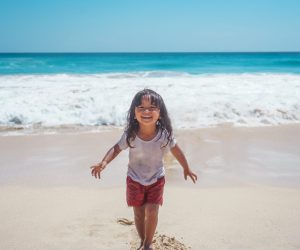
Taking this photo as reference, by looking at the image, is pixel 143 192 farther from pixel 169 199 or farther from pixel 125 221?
pixel 169 199

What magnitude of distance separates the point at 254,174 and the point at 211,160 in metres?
0.67

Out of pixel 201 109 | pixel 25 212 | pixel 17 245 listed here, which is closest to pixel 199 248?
pixel 17 245

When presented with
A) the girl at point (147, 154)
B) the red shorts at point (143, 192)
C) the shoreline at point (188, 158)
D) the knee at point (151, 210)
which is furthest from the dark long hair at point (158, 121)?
the shoreline at point (188, 158)

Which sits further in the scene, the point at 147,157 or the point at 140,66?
the point at 140,66

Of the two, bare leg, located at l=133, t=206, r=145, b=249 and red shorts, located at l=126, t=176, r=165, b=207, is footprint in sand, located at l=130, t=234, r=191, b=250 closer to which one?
bare leg, located at l=133, t=206, r=145, b=249

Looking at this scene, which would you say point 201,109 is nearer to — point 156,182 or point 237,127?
point 237,127

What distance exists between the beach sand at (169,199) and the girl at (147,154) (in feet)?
1.23

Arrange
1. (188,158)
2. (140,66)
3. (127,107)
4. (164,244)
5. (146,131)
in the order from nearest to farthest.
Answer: (146,131) < (164,244) < (188,158) < (127,107) < (140,66)

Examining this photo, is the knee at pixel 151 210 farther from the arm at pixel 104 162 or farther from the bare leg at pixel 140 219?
the arm at pixel 104 162

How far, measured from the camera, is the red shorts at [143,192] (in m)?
2.56

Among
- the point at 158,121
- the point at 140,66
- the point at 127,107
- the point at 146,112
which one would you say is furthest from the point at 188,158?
the point at 140,66

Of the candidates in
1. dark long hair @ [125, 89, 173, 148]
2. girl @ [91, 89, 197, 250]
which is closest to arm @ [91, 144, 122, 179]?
girl @ [91, 89, 197, 250]

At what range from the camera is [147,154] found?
256 centimetres

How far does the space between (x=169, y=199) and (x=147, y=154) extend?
114cm
